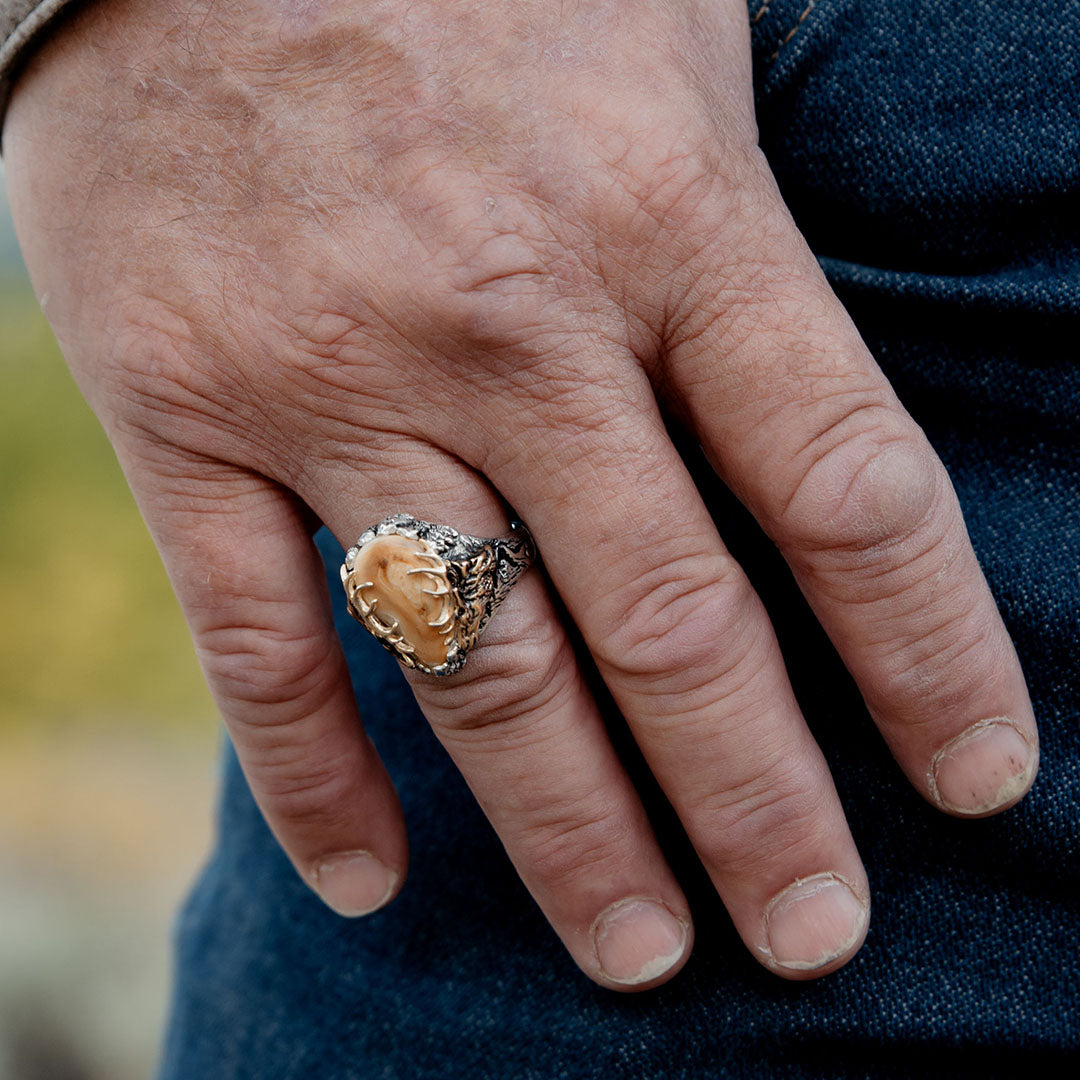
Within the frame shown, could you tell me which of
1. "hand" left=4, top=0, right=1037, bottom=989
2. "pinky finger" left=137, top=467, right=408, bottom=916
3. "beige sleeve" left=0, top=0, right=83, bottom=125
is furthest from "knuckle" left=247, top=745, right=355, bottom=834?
"beige sleeve" left=0, top=0, right=83, bottom=125

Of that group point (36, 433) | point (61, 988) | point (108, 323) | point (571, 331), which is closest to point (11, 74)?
point (108, 323)

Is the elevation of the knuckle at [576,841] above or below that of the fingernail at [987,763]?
above

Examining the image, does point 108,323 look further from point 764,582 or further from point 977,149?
point 977,149

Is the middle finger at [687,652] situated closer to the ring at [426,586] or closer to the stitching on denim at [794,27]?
the ring at [426,586]

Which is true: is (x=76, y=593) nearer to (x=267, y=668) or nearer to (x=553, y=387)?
(x=267, y=668)

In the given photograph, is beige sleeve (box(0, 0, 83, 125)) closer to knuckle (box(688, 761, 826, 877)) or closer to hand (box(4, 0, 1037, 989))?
hand (box(4, 0, 1037, 989))

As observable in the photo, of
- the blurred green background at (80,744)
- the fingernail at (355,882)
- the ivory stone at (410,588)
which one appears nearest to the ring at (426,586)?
the ivory stone at (410,588)
